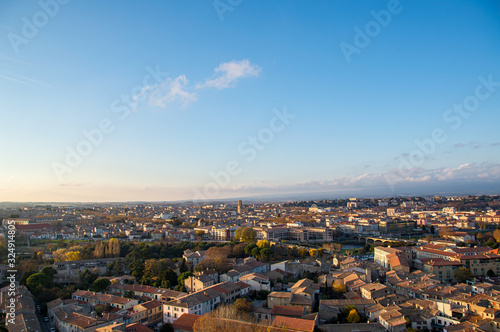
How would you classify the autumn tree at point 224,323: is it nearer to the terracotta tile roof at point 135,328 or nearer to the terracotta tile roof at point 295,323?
the terracotta tile roof at point 295,323

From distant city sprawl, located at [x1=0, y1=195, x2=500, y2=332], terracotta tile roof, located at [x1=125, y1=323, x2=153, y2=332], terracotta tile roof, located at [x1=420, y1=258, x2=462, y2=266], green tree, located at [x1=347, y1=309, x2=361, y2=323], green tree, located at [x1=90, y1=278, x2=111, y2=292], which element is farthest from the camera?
terracotta tile roof, located at [x1=420, y1=258, x2=462, y2=266]

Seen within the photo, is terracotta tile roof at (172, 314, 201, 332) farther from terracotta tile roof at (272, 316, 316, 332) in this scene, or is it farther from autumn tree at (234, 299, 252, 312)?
terracotta tile roof at (272, 316, 316, 332)

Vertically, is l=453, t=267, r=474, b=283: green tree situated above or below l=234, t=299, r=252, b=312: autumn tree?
below

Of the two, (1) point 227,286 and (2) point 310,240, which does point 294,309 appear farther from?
(2) point 310,240

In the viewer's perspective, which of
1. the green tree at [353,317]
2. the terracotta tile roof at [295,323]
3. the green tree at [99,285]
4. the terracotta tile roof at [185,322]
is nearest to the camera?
the terracotta tile roof at [295,323]

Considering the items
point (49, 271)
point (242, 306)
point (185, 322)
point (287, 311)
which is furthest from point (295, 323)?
point (49, 271)

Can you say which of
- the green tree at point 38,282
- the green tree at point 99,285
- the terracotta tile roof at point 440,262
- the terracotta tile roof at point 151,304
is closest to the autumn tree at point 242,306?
the terracotta tile roof at point 151,304

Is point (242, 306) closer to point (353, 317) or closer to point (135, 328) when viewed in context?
point (135, 328)

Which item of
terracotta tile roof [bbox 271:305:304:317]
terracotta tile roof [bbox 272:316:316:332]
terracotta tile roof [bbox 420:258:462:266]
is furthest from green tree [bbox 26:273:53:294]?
terracotta tile roof [bbox 420:258:462:266]

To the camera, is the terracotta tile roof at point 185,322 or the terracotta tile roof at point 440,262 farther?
the terracotta tile roof at point 440,262

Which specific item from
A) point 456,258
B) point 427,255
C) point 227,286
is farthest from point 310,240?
point 227,286
